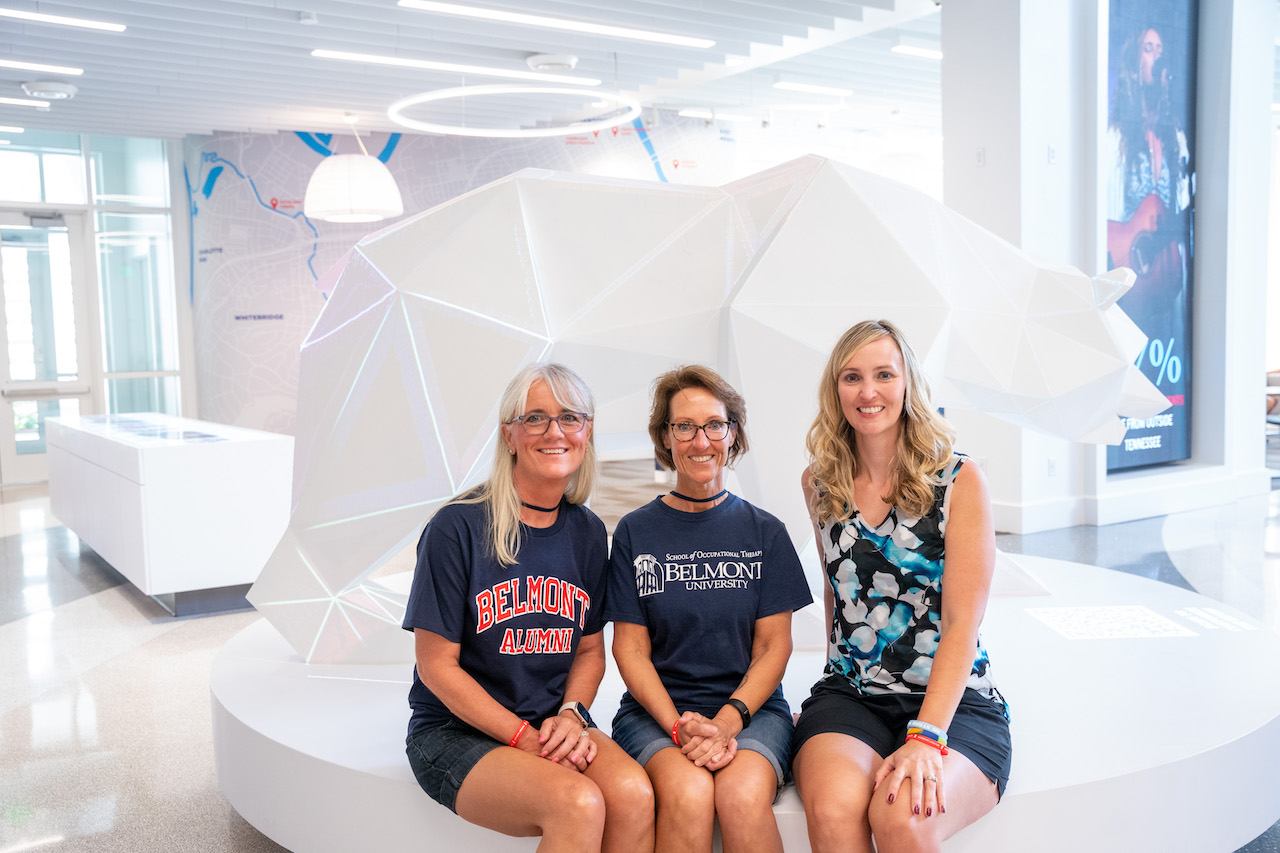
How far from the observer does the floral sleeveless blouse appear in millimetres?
1878

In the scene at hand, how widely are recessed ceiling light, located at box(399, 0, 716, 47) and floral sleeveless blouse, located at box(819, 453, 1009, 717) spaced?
16.6ft

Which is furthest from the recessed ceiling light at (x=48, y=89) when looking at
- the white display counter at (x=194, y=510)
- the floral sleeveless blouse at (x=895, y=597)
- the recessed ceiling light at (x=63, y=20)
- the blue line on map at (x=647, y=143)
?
the floral sleeveless blouse at (x=895, y=597)

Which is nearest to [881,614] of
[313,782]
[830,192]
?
[313,782]

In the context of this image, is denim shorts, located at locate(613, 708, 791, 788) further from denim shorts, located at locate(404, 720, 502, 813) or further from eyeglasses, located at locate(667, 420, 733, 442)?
eyeglasses, located at locate(667, 420, 733, 442)

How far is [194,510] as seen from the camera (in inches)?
178

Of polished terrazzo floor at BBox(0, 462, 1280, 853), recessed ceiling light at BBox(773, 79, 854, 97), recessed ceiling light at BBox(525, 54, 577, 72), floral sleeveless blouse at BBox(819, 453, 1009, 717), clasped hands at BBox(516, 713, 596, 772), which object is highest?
recessed ceiling light at BBox(773, 79, 854, 97)

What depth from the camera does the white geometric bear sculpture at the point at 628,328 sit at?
2.80 metres

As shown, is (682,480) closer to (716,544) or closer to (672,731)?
(716,544)

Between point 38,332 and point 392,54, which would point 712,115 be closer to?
point 392,54

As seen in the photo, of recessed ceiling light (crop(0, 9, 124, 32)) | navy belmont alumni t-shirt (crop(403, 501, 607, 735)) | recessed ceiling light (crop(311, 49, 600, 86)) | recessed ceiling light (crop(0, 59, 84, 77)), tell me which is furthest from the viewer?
recessed ceiling light (crop(311, 49, 600, 86))

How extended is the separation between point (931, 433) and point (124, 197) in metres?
9.98

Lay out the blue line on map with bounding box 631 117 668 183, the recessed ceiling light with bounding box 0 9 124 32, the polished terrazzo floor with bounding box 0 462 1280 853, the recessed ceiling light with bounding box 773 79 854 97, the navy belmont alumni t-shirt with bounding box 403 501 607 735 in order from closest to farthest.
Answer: the navy belmont alumni t-shirt with bounding box 403 501 607 735, the polished terrazzo floor with bounding box 0 462 1280 853, the recessed ceiling light with bounding box 0 9 124 32, the recessed ceiling light with bounding box 773 79 854 97, the blue line on map with bounding box 631 117 668 183

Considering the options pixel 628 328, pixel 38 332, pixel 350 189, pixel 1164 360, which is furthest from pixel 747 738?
pixel 38 332

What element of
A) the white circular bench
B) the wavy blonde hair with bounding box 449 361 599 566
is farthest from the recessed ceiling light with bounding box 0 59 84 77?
the wavy blonde hair with bounding box 449 361 599 566
